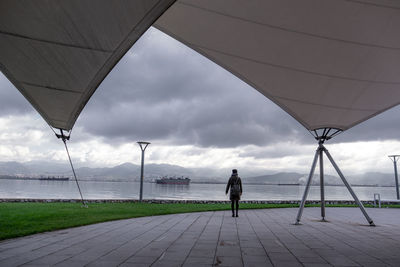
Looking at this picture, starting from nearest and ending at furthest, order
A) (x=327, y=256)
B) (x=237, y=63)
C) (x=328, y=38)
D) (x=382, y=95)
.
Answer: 1. (x=327, y=256)
2. (x=328, y=38)
3. (x=237, y=63)
4. (x=382, y=95)

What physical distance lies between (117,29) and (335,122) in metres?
8.30

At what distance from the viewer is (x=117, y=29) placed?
4.41 meters

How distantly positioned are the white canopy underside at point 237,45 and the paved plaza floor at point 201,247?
3.06 meters

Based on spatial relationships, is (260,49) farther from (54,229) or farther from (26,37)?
(54,229)

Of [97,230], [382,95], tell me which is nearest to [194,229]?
[97,230]

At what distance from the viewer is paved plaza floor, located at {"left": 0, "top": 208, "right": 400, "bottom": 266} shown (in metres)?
4.95

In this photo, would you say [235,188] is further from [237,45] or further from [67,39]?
[67,39]

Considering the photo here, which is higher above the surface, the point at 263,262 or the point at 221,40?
the point at 221,40

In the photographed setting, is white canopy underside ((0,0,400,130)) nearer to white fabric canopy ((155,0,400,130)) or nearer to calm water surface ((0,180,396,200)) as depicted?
white fabric canopy ((155,0,400,130))

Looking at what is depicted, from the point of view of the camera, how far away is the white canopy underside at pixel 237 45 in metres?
4.32

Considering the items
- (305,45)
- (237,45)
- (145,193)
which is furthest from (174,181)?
(305,45)

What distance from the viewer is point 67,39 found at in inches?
190

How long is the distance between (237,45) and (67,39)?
3.77 metres

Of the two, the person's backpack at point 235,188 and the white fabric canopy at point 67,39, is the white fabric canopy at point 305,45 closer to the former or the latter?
the white fabric canopy at point 67,39
